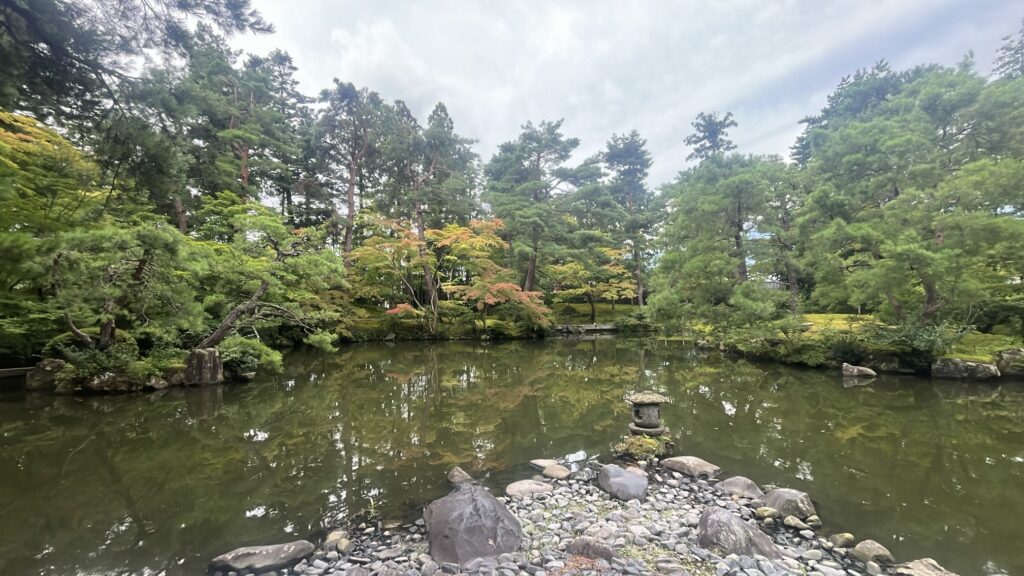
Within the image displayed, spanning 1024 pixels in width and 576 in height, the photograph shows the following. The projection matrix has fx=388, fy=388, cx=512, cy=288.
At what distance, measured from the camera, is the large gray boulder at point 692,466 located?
3.82m

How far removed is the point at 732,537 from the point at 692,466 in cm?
147

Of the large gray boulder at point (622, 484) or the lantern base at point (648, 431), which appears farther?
the lantern base at point (648, 431)

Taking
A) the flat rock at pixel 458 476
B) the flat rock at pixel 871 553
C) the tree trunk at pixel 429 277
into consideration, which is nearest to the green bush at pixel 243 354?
the flat rock at pixel 458 476

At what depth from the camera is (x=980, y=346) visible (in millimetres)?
8594

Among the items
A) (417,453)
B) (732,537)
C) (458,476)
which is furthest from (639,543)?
(417,453)

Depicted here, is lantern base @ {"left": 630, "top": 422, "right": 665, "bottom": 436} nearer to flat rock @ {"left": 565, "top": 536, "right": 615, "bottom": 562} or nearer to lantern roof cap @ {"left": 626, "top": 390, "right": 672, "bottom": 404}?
lantern roof cap @ {"left": 626, "top": 390, "right": 672, "bottom": 404}

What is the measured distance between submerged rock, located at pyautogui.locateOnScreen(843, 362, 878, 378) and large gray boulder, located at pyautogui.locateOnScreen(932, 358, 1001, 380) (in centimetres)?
107

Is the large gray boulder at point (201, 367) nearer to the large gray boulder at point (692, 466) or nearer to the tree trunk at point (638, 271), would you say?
the large gray boulder at point (692, 466)

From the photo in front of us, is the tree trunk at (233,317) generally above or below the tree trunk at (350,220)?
below

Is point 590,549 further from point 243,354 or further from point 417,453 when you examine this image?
point 243,354

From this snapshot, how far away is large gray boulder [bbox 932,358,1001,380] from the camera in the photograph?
7.95 meters

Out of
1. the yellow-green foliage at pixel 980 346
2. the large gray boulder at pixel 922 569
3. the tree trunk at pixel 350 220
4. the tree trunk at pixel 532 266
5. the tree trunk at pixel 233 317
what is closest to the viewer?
the large gray boulder at pixel 922 569

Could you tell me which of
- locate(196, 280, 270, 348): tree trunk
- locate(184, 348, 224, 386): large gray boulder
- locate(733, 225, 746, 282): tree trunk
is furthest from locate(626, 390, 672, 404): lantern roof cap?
locate(184, 348, 224, 386): large gray boulder

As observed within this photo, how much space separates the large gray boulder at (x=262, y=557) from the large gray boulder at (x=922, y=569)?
3.73 m
